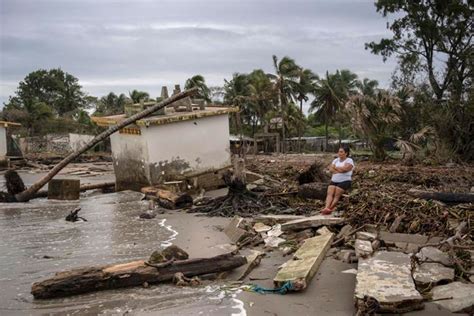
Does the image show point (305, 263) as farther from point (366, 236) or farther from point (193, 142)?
point (193, 142)

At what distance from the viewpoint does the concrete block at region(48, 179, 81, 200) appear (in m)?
17.0

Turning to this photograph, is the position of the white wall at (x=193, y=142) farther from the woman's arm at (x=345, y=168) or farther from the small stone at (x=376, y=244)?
the small stone at (x=376, y=244)

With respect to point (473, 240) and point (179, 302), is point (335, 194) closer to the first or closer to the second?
point (473, 240)

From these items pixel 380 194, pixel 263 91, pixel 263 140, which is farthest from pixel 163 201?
pixel 263 91

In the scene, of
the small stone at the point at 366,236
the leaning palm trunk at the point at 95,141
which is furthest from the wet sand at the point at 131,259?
the leaning palm trunk at the point at 95,141

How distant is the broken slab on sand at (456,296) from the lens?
533 cm

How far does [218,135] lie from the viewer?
59.4ft

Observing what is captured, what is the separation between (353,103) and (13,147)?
2268 cm

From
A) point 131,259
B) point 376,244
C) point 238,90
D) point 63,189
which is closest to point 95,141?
point 63,189

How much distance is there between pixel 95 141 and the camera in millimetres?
15508

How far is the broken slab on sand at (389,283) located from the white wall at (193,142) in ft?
35.2

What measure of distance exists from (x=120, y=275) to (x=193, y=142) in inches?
428

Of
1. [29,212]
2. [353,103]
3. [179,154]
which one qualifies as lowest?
[29,212]

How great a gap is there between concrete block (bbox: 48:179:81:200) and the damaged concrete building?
1.77 meters
